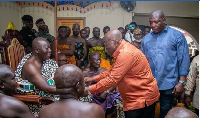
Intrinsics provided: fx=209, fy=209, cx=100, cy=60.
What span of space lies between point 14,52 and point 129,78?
1611 mm

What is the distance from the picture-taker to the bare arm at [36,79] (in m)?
2.32

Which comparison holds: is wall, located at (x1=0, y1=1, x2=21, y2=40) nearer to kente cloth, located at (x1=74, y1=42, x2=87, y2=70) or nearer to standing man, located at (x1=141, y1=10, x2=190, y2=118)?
kente cloth, located at (x1=74, y1=42, x2=87, y2=70)

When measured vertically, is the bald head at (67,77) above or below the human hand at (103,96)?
above

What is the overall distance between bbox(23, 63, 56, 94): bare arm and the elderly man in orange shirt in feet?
1.52

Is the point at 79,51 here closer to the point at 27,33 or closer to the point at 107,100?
the point at 27,33

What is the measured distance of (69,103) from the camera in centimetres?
137

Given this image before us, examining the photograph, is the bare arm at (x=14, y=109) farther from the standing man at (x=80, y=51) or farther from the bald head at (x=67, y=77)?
the standing man at (x=80, y=51)

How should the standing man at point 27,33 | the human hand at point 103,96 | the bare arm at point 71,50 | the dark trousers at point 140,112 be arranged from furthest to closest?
the bare arm at point 71,50, the standing man at point 27,33, the human hand at point 103,96, the dark trousers at point 140,112

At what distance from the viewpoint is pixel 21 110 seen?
161 cm

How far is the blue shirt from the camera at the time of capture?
8.22 feet

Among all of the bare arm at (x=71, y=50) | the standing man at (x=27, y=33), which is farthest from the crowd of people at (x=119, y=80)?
the standing man at (x=27, y=33)

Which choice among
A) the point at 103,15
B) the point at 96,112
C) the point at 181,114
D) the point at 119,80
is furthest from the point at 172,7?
the point at 96,112

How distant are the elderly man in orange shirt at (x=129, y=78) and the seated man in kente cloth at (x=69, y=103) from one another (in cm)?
70

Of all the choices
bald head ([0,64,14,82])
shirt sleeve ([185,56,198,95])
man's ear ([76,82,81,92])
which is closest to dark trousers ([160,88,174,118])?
shirt sleeve ([185,56,198,95])
